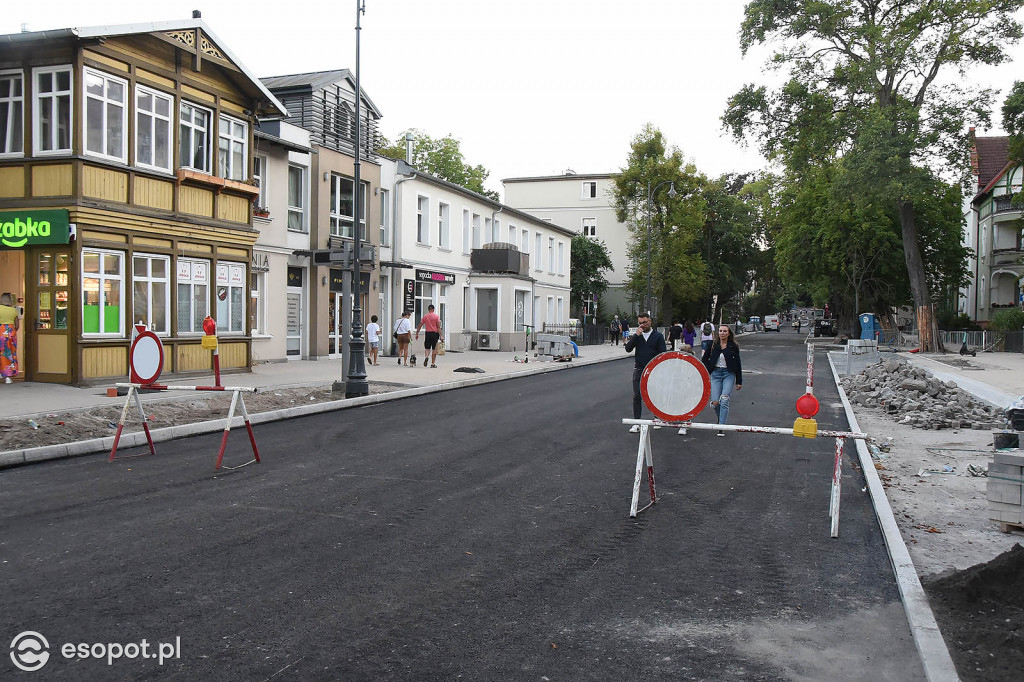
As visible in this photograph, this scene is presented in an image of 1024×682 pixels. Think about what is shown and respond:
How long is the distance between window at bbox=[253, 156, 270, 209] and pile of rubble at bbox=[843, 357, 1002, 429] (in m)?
17.2

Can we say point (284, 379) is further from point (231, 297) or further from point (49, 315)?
point (49, 315)

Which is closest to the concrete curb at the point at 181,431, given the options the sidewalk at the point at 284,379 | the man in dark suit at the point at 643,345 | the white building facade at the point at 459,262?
the sidewalk at the point at 284,379

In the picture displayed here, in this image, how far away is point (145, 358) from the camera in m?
9.12

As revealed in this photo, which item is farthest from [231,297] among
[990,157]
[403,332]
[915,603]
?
[990,157]

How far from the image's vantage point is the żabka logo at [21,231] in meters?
15.5

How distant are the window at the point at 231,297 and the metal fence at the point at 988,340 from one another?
3220 cm

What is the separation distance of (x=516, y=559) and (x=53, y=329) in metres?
13.8

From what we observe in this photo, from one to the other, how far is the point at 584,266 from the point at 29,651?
182 feet

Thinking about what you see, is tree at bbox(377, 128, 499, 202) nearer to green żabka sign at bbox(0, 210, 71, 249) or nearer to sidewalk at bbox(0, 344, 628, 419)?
sidewalk at bbox(0, 344, 628, 419)

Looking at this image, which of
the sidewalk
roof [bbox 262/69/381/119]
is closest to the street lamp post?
the sidewalk

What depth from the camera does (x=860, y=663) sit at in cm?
396

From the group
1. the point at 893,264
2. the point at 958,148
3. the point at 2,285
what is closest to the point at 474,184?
the point at 893,264

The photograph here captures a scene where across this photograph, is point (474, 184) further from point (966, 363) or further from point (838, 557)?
point (838, 557)

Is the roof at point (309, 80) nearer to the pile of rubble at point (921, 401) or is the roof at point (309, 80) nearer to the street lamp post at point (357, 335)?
the street lamp post at point (357, 335)
